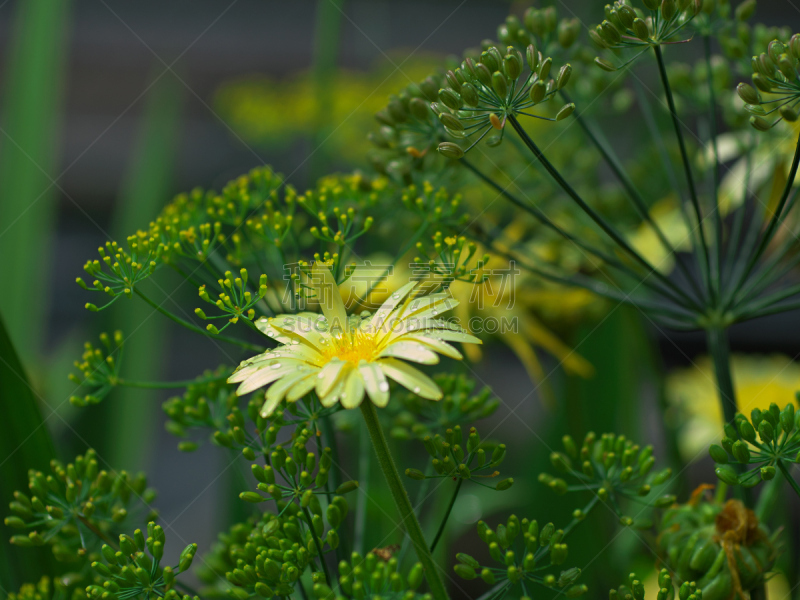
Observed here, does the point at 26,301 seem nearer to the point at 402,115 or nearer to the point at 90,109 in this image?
the point at 402,115

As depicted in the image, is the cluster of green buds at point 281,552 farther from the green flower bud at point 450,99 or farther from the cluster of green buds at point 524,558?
the green flower bud at point 450,99

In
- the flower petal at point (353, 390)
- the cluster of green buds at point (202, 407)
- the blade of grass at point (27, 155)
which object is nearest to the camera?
the flower petal at point (353, 390)

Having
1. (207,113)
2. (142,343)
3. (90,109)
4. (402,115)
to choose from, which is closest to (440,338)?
(402,115)

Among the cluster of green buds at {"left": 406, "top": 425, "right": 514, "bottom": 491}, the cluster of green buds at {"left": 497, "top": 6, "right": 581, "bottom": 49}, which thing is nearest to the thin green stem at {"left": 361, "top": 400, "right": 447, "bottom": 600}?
the cluster of green buds at {"left": 406, "top": 425, "right": 514, "bottom": 491}

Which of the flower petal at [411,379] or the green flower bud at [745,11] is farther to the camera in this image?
the green flower bud at [745,11]

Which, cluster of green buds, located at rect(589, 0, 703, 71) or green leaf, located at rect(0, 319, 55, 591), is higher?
cluster of green buds, located at rect(589, 0, 703, 71)

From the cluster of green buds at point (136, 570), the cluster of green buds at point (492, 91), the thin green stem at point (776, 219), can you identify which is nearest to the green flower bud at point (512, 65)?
the cluster of green buds at point (492, 91)

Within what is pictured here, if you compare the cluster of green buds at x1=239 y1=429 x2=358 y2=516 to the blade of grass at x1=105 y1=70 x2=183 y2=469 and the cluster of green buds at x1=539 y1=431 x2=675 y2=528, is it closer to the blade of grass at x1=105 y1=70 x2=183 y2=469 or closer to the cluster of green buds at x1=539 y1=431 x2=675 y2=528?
the cluster of green buds at x1=539 y1=431 x2=675 y2=528
